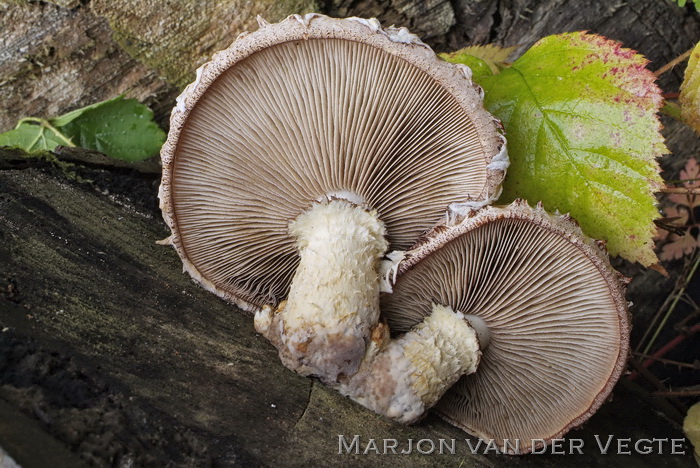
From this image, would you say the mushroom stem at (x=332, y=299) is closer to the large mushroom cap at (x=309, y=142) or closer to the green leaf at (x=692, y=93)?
the large mushroom cap at (x=309, y=142)

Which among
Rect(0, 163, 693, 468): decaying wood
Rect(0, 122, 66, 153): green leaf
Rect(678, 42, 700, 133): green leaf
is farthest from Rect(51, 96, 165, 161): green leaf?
Rect(678, 42, 700, 133): green leaf

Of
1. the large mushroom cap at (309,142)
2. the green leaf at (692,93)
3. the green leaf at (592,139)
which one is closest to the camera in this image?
the large mushroom cap at (309,142)

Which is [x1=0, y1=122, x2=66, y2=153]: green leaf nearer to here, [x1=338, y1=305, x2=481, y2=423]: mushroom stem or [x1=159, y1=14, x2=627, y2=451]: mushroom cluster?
[x1=159, y1=14, x2=627, y2=451]: mushroom cluster

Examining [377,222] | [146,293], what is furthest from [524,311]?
[146,293]

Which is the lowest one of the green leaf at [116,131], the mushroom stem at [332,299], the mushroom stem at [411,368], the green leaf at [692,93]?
the mushroom stem at [411,368]

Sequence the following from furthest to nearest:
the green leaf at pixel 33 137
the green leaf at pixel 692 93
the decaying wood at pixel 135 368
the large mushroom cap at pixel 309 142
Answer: the green leaf at pixel 33 137
the green leaf at pixel 692 93
the large mushroom cap at pixel 309 142
the decaying wood at pixel 135 368

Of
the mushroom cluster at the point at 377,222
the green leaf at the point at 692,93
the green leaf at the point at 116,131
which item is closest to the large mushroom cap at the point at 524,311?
the mushroom cluster at the point at 377,222

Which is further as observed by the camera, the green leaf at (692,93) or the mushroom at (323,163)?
the green leaf at (692,93)

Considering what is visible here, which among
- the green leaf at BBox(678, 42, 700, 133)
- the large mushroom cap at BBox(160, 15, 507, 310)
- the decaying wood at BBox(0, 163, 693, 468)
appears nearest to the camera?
the decaying wood at BBox(0, 163, 693, 468)

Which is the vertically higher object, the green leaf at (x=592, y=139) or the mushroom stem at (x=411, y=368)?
the green leaf at (x=592, y=139)
